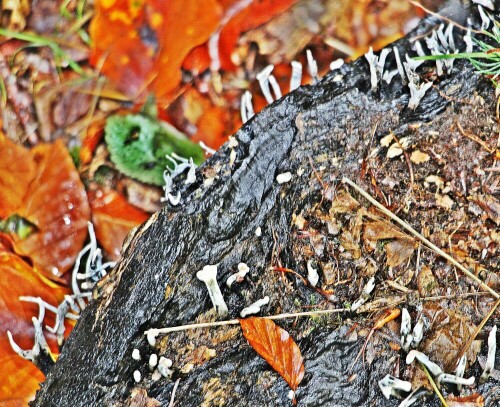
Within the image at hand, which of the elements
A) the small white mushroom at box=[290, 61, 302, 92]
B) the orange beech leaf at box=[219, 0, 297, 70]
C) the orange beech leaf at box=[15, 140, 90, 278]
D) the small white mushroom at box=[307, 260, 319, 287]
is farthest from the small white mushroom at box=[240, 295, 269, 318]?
the orange beech leaf at box=[219, 0, 297, 70]

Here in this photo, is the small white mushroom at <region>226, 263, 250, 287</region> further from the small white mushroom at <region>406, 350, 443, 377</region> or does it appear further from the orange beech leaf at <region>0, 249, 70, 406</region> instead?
the orange beech leaf at <region>0, 249, 70, 406</region>

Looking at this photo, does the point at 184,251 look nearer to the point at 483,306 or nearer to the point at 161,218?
the point at 161,218

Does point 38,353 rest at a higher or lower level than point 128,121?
lower

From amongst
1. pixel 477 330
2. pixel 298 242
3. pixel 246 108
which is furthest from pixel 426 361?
pixel 246 108

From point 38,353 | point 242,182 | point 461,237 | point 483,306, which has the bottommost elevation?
point 483,306

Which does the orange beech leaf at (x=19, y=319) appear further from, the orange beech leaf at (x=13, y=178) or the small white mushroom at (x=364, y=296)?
the small white mushroom at (x=364, y=296)

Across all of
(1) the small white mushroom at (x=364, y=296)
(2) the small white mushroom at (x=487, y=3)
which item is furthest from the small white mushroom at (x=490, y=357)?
(2) the small white mushroom at (x=487, y=3)

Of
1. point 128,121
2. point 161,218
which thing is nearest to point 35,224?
point 128,121
